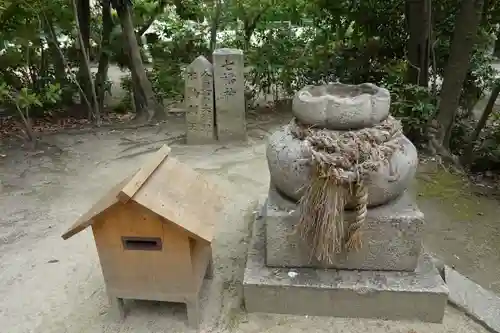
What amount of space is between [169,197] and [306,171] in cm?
77

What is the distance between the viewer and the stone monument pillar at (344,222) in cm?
250

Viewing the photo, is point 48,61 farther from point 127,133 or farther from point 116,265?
point 116,265

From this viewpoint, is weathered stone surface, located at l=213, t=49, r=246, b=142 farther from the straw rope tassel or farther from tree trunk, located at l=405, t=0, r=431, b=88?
the straw rope tassel

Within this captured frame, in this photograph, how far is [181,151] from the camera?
585 centimetres

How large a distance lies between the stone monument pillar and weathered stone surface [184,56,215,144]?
311 cm

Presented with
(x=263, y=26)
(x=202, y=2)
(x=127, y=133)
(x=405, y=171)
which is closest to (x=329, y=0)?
(x=263, y=26)

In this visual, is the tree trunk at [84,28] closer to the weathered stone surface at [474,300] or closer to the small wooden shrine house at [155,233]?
the small wooden shrine house at [155,233]

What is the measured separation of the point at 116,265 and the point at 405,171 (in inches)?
67.7

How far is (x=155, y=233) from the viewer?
248cm

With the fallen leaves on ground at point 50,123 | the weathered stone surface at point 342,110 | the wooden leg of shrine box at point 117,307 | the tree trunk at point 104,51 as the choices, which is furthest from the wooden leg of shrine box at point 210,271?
the tree trunk at point 104,51

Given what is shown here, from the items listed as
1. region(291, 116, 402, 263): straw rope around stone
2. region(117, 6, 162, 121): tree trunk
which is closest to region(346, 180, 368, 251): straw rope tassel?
region(291, 116, 402, 263): straw rope around stone

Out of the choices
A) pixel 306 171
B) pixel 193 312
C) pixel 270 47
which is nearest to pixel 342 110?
pixel 306 171

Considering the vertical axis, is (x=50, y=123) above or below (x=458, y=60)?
below

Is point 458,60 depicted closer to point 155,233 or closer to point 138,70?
point 155,233
